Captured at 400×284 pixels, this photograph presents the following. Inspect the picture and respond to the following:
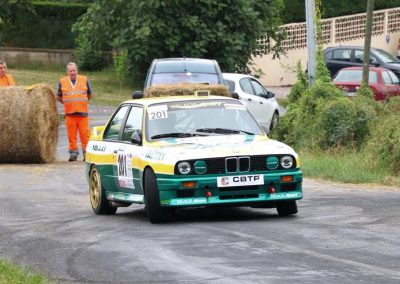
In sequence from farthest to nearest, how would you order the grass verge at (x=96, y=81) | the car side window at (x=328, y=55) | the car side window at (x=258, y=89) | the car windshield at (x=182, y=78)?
the car side window at (x=328, y=55) → the grass verge at (x=96, y=81) → the car side window at (x=258, y=89) → the car windshield at (x=182, y=78)

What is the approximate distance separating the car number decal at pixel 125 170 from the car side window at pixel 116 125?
679 millimetres

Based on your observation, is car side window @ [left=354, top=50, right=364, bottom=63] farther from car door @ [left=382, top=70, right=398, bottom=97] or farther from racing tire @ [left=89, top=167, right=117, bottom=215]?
racing tire @ [left=89, top=167, right=117, bottom=215]

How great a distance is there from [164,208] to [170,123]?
1343 millimetres

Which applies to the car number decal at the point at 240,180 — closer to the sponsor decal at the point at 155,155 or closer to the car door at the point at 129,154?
the sponsor decal at the point at 155,155

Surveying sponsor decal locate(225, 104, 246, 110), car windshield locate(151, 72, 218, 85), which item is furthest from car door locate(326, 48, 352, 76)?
sponsor decal locate(225, 104, 246, 110)

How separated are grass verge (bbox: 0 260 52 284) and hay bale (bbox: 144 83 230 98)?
1295 cm

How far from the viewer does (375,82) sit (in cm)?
3394

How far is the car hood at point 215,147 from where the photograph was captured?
12703mm

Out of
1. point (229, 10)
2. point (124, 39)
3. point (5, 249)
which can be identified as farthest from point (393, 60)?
point (5, 249)

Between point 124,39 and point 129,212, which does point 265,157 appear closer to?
point 129,212

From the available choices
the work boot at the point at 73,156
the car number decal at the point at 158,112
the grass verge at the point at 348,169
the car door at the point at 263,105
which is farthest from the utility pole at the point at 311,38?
the car number decal at the point at 158,112

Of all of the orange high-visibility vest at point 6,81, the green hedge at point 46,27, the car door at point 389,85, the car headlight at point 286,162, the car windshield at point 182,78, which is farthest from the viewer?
the green hedge at point 46,27

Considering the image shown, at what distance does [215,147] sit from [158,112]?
1296 millimetres

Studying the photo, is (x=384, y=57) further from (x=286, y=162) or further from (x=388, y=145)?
(x=286, y=162)
